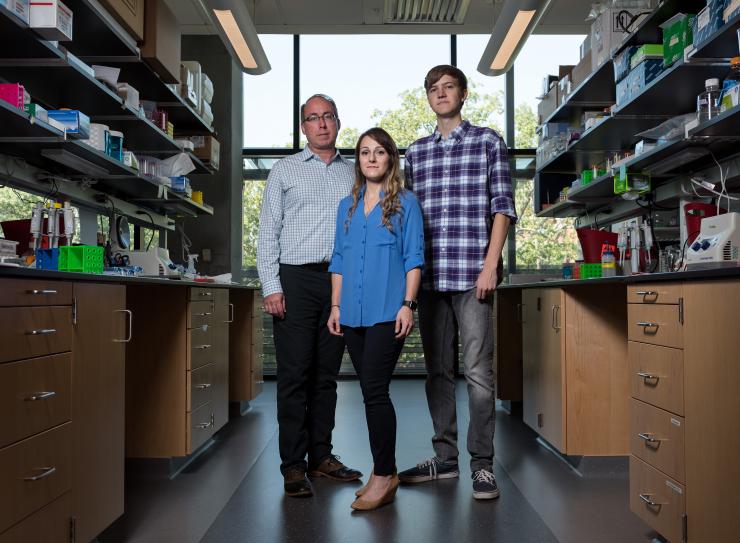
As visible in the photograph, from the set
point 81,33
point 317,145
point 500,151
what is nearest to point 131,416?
point 317,145

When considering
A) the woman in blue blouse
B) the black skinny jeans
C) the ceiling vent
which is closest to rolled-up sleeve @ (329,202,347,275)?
the woman in blue blouse

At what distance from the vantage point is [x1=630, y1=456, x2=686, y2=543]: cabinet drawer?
189 centimetres

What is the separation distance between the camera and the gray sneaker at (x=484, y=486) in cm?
264

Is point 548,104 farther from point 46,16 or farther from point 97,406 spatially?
point 97,406

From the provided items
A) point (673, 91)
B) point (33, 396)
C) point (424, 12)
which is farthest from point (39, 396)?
point (424, 12)

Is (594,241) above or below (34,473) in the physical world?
above

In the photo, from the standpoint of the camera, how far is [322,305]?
110 inches

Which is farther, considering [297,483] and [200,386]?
[200,386]

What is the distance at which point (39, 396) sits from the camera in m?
1.64

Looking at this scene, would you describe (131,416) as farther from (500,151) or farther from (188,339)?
(500,151)

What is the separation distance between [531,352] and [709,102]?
1555 mm

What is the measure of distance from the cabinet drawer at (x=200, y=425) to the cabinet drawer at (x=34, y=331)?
138 centimetres

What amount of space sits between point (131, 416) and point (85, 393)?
1.19 metres

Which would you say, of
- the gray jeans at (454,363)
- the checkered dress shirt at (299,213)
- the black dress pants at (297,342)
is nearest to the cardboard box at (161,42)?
the checkered dress shirt at (299,213)
